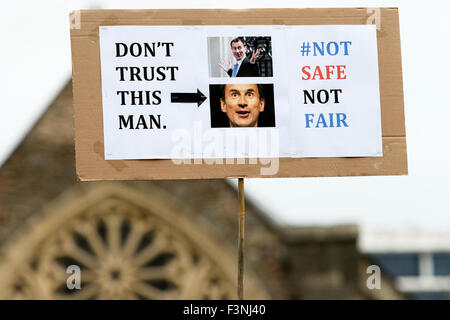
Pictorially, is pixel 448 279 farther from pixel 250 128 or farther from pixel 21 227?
pixel 250 128

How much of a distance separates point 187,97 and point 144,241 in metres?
14.8

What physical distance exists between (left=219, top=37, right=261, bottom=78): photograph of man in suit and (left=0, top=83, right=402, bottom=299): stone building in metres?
13.8

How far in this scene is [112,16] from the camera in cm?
463

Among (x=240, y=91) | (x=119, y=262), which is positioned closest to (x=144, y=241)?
(x=119, y=262)

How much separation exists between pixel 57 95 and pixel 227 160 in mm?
15235

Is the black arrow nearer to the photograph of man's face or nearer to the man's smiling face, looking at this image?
the photograph of man's face

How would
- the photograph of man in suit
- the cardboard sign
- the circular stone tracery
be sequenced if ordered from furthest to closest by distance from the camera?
the circular stone tracery < the photograph of man in suit < the cardboard sign

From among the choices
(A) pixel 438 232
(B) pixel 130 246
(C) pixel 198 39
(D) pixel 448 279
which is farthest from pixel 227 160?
(D) pixel 448 279

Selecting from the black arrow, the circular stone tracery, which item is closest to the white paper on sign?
the black arrow

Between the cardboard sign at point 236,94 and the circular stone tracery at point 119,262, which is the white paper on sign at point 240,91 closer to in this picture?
the cardboard sign at point 236,94

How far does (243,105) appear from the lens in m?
4.69

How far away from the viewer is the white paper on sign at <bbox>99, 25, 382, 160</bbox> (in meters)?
4.59

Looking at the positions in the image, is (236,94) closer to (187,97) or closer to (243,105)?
(243,105)

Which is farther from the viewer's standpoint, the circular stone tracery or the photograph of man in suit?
the circular stone tracery
